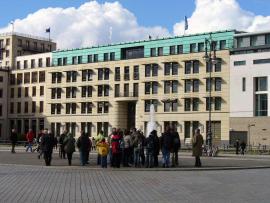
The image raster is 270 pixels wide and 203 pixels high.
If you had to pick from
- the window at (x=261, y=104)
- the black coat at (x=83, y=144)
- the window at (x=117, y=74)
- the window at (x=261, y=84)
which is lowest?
the black coat at (x=83, y=144)

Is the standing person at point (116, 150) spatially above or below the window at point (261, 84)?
below

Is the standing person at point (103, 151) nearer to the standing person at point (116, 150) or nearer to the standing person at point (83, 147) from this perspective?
the standing person at point (116, 150)

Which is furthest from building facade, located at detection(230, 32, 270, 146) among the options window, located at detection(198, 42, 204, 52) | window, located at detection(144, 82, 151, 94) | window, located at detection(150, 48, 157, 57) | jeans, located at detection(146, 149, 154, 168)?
jeans, located at detection(146, 149, 154, 168)

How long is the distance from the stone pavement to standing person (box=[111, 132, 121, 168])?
119 inches

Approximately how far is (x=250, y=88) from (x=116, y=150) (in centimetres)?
6281

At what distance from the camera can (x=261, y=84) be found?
87000 millimetres

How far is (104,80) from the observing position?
10719cm

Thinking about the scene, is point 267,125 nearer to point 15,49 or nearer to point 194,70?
point 194,70

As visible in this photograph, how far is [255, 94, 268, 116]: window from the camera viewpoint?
8594 centimetres

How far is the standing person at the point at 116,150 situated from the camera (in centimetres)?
2753

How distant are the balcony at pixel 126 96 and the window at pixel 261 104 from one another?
23496 mm

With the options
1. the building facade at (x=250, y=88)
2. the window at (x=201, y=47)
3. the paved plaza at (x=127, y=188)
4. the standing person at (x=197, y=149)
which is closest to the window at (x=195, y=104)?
the building facade at (x=250, y=88)

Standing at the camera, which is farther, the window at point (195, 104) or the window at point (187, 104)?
the window at point (187, 104)

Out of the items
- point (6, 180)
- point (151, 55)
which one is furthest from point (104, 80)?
point (6, 180)
